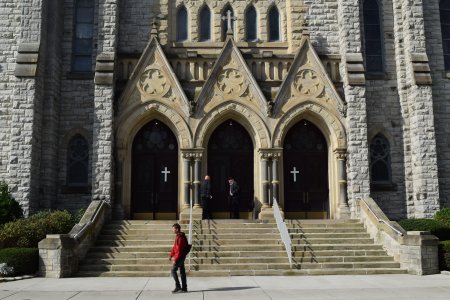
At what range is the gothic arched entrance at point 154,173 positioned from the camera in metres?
19.2

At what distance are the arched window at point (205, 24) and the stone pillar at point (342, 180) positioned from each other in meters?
6.81

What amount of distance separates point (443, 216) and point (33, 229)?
12.9 m

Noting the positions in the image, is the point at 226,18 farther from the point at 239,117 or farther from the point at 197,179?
the point at 197,179

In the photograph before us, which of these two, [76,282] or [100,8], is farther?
[100,8]

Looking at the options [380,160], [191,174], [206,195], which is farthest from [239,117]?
[380,160]

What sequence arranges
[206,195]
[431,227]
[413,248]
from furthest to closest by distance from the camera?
[206,195], [431,227], [413,248]

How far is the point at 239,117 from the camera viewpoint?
758 inches

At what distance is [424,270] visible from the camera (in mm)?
14234

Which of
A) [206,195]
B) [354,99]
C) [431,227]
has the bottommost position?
[431,227]

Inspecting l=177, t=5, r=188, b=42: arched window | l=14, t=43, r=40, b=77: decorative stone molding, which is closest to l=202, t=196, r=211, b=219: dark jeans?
l=177, t=5, r=188, b=42: arched window

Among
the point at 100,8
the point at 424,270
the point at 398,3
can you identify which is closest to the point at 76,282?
the point at 424,270

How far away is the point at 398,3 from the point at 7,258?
16.2 meters

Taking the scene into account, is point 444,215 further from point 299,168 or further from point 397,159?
point 299,168

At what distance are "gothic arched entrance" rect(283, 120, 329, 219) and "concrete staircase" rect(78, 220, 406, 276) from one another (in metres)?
2.23
